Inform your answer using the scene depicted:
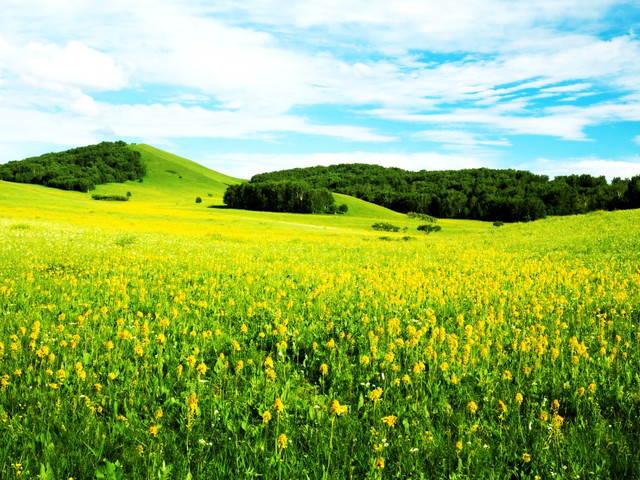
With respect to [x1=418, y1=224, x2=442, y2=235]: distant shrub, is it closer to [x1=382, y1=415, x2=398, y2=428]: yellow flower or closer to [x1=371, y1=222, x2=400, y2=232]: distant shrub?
[x1=371, y1=222, x2=400, y2=232]: distant shrub

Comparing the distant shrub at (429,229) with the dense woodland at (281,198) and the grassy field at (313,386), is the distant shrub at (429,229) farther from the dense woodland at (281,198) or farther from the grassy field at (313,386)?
the grassy field at (313,386)

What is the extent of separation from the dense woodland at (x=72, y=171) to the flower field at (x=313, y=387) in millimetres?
166190

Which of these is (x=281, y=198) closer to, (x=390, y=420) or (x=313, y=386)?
(x=313, y=386)

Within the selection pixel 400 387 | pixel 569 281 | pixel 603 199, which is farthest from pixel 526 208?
pixel 400 387

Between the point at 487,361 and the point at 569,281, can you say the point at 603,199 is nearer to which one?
the point at 569,281

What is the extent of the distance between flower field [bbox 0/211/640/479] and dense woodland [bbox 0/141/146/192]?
6543 inches

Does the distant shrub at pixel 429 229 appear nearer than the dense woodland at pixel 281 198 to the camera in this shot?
Yes

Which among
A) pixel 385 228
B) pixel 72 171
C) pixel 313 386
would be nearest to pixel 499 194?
pixel 385 228

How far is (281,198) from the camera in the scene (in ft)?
424

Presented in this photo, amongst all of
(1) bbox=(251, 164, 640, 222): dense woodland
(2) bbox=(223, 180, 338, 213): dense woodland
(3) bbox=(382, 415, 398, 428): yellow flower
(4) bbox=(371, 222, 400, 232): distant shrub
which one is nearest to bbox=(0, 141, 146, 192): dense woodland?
(2) bbox=(223, 180, 338, 213): dense woodland

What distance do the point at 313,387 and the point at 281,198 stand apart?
12585cm

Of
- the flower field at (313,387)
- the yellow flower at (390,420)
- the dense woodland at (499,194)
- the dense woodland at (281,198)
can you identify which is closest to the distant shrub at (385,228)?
the dense woodland at (281,198)

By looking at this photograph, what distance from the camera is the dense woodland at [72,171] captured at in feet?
502

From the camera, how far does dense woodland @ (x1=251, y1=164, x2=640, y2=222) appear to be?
386 ft
